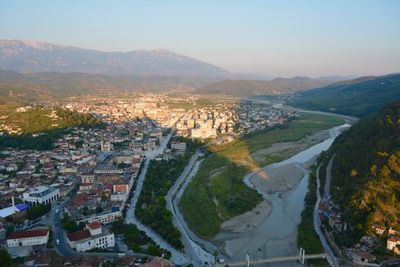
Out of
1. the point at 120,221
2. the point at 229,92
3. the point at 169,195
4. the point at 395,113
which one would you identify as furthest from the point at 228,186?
the point at 229,92

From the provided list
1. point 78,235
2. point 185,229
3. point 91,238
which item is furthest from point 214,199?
point 78,235

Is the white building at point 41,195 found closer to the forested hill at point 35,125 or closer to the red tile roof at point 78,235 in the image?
the red tile roof at point 78,235

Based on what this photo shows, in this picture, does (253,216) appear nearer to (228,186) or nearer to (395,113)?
(228,186)

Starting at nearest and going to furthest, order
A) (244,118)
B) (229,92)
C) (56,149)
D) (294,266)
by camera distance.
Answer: (294,266) < (56,149) < (244,118) < (229,92)

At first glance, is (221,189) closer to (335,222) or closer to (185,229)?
(185,229)

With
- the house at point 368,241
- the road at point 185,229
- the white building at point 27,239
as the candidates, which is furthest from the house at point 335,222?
the white building at point 27,239

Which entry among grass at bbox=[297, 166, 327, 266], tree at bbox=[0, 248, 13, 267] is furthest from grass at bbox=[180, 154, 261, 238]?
tree at bbox=[0, 248, 13, 267]

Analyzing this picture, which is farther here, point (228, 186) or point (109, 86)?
point (109, 86)
